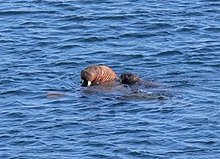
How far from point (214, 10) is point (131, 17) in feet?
9.12

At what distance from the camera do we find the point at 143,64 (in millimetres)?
29094

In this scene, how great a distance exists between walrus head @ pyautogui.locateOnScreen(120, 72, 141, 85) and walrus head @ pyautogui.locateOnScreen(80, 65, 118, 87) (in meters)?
0.48

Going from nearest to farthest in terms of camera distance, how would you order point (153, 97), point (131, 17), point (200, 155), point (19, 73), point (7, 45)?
point (200, 155) < point (153, 97) < point (19, 73) < point (7, 45) < point (131, 17)

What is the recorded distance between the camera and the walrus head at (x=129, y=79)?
87.5 ft

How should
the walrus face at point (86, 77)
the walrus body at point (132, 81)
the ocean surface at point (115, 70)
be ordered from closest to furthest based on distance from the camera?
1. the ocean surface at point (115, 70)
2. the walrus body at point (132, 81)
3. the walrus face at point (86, 77)

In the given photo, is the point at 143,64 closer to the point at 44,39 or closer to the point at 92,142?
the point at 44,39

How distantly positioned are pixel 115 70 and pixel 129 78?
2.10 m

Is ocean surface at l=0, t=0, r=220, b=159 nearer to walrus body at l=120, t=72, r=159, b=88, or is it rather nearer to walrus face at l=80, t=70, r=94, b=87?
walrus face at l=80, t=70, r=94, b=87

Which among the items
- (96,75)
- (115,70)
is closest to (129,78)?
(96,75)

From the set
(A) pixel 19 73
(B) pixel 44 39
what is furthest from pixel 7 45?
(A) pixel 19 73

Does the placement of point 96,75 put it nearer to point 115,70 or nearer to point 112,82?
point 112,82

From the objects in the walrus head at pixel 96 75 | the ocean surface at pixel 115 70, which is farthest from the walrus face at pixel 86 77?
the ocean surface at pixel 115 70

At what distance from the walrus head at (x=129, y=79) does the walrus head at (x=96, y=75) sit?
1.58 ft

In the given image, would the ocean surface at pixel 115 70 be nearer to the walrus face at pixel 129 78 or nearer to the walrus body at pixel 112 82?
the walrus body at pixel 112 82
